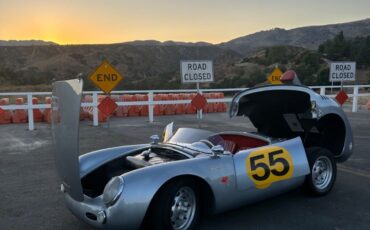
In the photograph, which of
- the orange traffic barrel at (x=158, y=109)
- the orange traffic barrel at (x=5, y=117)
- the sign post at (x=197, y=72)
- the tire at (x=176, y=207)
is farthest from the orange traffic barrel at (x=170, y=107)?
the tire at (x=176, y=207)

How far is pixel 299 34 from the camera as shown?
490ft

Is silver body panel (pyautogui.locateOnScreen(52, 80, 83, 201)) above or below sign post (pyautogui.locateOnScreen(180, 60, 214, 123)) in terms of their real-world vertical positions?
below

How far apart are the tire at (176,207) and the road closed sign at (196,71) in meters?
9.43

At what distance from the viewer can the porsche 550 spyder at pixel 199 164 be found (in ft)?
13.2

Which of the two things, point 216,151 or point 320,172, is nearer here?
point 216,151

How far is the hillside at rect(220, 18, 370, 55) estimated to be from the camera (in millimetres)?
138000

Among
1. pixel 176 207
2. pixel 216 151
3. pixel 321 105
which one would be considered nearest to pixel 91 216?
pixel 176 207

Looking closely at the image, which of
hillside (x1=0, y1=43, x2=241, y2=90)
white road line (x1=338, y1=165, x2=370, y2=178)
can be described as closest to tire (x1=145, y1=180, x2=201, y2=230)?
white road line (x1=338, y1=165, x2=370, y2=178)

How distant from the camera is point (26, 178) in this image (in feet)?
22.6

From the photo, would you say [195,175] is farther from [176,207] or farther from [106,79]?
[106,79]

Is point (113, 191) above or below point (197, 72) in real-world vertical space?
below

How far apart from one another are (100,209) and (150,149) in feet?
5.06

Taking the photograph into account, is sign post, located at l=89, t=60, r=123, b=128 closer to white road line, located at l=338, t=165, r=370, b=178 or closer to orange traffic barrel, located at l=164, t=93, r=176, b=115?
orange traffic barrel, located at l=164, t=93, r=176, b=115

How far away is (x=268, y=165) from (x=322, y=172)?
1.28m
